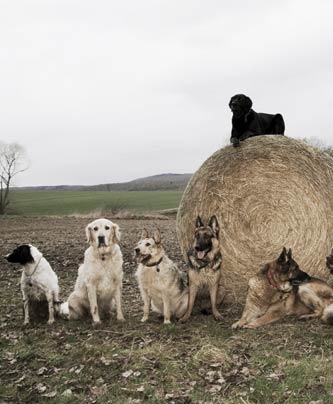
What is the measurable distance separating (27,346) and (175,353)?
2.03 m

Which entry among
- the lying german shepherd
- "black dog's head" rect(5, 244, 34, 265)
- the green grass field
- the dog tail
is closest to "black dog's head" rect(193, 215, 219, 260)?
the lying german shepherd

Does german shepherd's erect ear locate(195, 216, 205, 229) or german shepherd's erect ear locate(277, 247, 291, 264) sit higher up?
german shepherd's erect ear locate(195, 216, 205, 229)

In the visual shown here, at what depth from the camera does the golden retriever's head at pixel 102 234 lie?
657cm

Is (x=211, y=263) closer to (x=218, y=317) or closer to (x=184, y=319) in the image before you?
(x=218, y=317)

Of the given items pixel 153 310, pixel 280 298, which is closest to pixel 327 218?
pixel 280 298

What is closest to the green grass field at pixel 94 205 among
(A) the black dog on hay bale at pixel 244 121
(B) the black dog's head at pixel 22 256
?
(A) the black dog on hay bale at pixel 244 121

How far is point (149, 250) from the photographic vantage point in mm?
6691

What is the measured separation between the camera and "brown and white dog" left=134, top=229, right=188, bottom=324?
21.9 feet

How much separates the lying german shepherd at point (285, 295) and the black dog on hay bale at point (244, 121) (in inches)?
86.8

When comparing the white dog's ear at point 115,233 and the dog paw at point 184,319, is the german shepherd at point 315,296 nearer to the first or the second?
the dog paw at point 184,319

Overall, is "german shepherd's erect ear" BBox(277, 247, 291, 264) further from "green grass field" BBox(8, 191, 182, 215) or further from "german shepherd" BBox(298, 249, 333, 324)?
"green grass field" BBox(8, 191, 182, 215)

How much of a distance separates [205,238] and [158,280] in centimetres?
95

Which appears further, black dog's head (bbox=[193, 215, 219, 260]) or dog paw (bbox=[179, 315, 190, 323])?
black dog's head (bbox=[193, 215, 219, 260])

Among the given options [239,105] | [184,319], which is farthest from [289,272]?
[239,105]
